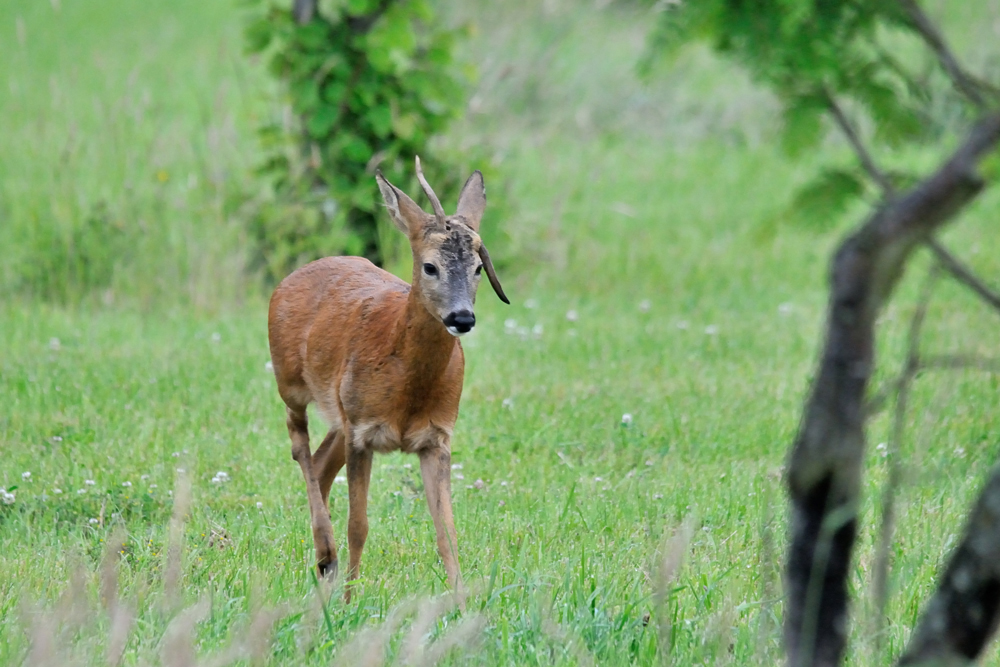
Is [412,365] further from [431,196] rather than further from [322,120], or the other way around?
[322,120]

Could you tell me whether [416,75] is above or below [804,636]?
below

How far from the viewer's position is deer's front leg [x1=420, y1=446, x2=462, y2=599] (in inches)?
174

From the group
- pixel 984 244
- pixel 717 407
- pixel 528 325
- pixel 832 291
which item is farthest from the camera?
pixel 984 244

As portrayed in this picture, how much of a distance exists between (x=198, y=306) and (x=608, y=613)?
559cm

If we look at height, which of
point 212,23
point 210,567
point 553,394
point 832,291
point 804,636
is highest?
point 832,291

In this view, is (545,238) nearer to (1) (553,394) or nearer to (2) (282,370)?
(1) (553,394)

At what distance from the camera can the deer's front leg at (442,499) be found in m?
4.43

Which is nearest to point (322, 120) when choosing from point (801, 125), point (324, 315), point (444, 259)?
point (324, 315)

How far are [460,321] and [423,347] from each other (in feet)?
1.00

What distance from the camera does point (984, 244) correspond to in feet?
33.4

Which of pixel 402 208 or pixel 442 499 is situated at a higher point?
pixel 402 208

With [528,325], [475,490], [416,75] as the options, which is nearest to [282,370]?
[475,490]

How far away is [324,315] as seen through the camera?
532cm

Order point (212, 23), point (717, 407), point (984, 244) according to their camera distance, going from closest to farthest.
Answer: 1. point (717, 407)
2. point (984, 244)
3. point (212, 23)
